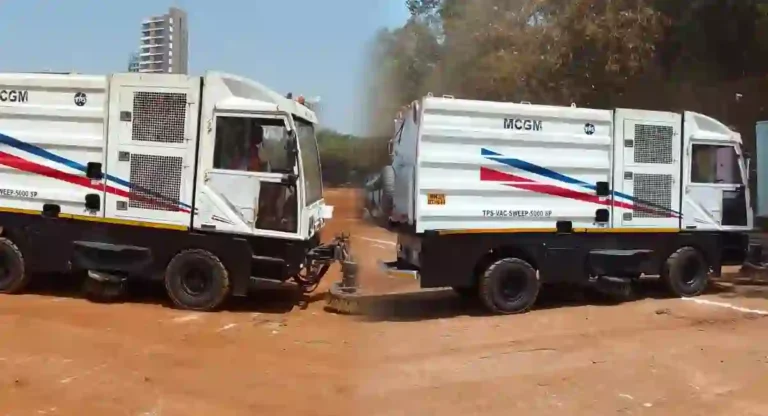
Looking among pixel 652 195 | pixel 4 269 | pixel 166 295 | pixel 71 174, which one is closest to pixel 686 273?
pixel 652 195

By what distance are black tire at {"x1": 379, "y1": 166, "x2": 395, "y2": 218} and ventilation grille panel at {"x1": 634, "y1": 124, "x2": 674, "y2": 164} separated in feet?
10.3

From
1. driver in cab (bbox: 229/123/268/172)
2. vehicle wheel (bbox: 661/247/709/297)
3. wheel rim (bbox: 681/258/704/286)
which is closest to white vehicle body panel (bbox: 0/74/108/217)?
driver in cab (bbox: 229/123/268/172)

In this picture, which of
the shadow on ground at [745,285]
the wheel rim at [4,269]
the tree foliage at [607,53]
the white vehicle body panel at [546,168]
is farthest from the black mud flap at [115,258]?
the tree foliage at [607,53]

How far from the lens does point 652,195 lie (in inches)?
379

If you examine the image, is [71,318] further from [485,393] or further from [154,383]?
[485,393]

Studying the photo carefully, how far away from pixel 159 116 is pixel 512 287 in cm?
467

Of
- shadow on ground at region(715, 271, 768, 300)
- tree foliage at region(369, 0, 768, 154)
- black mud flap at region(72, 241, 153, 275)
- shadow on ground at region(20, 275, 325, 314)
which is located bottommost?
shadow on ground at region(20, 275, 325, 314)

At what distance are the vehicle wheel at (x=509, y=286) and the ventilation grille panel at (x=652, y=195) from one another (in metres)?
1.72

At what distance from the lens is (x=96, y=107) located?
9047 millimetres

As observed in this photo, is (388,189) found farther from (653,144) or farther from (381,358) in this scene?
(653,144)

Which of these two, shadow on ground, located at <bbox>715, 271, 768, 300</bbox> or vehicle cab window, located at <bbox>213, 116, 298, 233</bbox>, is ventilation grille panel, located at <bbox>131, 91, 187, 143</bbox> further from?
shadow on ground, located at <bbox>715, 271, 768, 300</bbox>

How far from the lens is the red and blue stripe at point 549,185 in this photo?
8.86 meters

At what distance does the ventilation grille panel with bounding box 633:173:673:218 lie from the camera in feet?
31.3

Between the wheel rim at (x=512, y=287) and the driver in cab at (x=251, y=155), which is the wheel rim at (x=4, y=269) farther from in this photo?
the wheel rim at (x=512, y=287)
